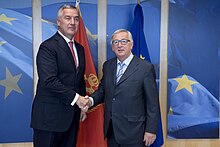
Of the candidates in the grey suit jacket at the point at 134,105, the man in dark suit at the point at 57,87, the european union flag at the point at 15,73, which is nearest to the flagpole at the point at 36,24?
the european union flag at the point at 15,73

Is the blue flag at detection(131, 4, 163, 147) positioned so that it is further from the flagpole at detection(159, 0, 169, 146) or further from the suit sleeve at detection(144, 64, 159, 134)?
the suit sleeve at detection(144, 64, 159, 134)

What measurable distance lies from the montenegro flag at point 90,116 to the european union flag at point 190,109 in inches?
34.0

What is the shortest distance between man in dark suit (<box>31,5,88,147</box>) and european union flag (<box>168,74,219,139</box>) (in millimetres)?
1354

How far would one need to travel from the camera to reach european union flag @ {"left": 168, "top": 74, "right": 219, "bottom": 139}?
330 centimetres

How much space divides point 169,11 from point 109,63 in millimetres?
1251

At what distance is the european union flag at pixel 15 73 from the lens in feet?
10.0

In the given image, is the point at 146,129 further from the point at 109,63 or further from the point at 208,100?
the point at 208,100

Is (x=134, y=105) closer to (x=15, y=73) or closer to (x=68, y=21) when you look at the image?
(x=68, y=21)

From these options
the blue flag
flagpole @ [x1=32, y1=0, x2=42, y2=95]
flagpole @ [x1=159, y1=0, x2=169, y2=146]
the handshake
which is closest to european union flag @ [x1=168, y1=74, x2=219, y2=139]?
flagpole @ [x1=159, y1=0, x2=169, y2=146]

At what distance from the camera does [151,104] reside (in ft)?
7.23

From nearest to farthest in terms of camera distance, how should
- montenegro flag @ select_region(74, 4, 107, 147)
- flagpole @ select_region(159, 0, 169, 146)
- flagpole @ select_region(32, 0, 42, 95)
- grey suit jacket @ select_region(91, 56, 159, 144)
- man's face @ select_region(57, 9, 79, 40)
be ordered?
grey suit jacket @ select_region(91, 56, 159, 144), man's face @ select_region(57, 9, 79, 40), montenegro flag @ select_region(74, 4, 107, 147), flagpole @ select_region(32, 0, 42, 95), flagpole @ select_region(159, 0, 169, 146)

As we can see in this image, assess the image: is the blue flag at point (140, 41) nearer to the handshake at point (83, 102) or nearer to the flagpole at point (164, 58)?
the flagpole at point (164, 58)

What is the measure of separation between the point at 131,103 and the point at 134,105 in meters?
0.03

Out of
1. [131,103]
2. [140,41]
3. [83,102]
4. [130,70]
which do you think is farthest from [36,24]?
[131,103]
